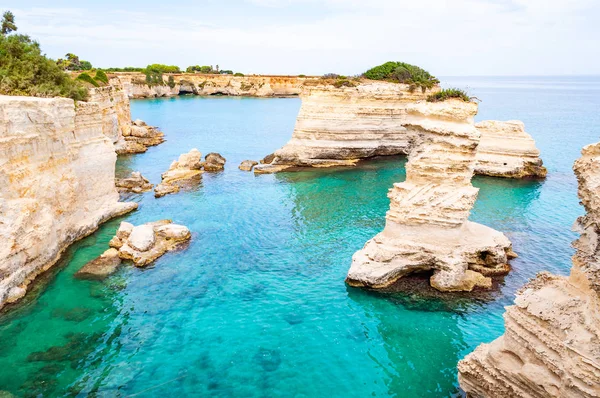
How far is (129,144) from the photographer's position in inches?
1768

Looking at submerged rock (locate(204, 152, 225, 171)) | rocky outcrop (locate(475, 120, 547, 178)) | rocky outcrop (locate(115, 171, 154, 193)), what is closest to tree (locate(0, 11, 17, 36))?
rocky outcrop (locate(115, 171, 154, 193))

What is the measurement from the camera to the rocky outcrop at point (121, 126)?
124ft

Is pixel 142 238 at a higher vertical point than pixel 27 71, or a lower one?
lower

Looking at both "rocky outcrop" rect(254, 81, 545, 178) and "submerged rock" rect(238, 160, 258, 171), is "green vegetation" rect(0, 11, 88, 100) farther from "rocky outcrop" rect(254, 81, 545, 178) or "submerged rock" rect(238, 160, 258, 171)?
"rocky outcrop" rect(254, 81, 545, 178)

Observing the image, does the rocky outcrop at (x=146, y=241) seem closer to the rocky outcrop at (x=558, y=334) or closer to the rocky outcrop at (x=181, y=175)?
the rocky outcrop at (x=181, y=175)

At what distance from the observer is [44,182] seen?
17.6m

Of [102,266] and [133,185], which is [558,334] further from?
[133,185]

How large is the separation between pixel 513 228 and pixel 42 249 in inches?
933

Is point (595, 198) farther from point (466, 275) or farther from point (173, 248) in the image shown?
point (173, 248)

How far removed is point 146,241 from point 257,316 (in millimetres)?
7925

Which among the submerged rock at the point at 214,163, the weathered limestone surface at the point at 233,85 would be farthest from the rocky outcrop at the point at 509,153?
the weathered limestone surface at the point at 233,85

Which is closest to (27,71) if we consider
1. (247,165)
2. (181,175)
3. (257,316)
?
(181,175)

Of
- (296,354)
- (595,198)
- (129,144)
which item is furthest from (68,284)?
(129,144)

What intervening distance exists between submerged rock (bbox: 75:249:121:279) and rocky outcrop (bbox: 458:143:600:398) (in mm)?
15104
